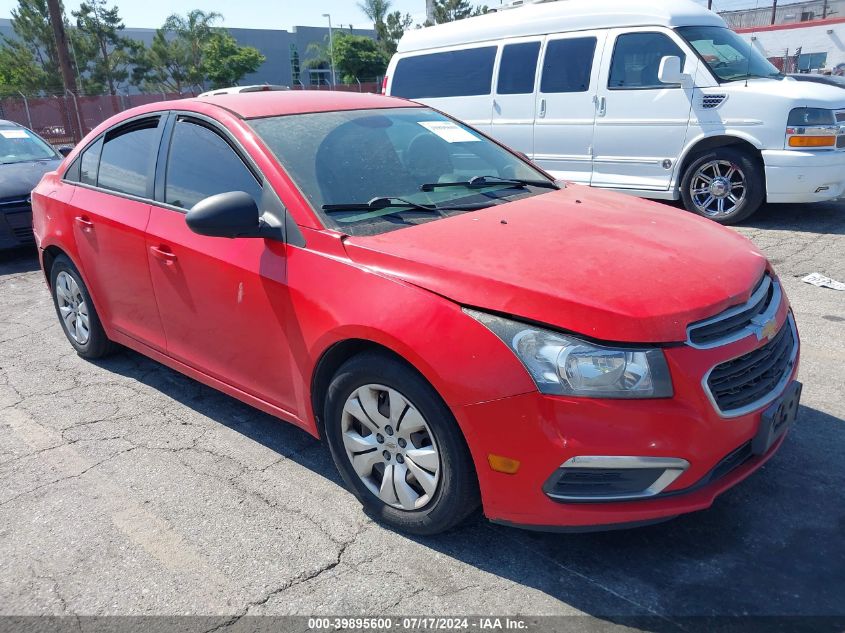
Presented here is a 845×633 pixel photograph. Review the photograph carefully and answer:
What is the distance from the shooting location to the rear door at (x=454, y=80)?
28.9 ft

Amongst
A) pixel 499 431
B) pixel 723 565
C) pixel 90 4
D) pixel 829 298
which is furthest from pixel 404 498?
pixel 90 4

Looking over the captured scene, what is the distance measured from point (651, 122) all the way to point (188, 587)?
6.72m

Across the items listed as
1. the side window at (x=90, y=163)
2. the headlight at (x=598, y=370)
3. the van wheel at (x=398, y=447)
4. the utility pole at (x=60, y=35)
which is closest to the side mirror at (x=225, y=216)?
the van wheel at (x=398, y=447)

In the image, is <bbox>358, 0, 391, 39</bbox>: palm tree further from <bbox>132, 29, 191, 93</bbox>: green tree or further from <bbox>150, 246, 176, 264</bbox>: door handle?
<bbox>150, 246, 176, 264</bbox>: door handle

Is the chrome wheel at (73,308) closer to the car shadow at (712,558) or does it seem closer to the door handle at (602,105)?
the car shadow at (712,558)

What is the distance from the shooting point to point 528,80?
8383 millimetres

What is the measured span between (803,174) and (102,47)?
53.4 m

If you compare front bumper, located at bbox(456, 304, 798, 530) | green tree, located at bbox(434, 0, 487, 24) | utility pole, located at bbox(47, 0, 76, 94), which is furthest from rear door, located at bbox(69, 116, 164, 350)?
green tree, located at bbox(434, 0, 487, 24)

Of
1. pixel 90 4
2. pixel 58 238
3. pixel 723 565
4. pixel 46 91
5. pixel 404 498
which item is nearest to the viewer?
pixel 723 565

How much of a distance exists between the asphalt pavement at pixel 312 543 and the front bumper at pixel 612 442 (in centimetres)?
31

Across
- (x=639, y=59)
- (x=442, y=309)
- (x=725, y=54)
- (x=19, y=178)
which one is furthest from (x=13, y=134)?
(x=442, y=309)

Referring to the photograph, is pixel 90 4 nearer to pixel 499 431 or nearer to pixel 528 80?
pixel 528 80

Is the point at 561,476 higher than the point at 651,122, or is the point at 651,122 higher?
the point at 651,122

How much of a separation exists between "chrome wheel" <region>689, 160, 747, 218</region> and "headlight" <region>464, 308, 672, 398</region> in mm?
5705
